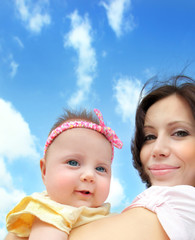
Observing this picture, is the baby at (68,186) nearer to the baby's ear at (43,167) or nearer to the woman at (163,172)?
the baby's ear at (43,167)

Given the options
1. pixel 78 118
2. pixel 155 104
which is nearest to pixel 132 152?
pixel 155 104

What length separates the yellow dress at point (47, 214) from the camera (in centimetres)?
203

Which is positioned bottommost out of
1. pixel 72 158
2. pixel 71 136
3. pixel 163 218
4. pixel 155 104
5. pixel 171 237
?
pixel 171 237

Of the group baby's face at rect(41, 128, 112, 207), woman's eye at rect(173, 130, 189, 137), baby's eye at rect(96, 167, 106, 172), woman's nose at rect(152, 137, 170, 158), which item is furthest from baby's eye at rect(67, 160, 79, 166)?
woman's eye at rect(173, 130, 189, 137)

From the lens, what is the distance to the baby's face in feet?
7.42

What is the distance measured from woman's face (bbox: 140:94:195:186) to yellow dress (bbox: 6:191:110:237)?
0.64 m

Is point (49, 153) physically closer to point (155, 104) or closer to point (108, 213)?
point (108, 213)

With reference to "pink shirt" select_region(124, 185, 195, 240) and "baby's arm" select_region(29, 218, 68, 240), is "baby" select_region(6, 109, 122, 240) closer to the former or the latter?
"baby's arm" select_region(29, 218, 68, 240)

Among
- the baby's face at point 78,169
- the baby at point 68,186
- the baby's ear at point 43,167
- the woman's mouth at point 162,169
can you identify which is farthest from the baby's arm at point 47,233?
the woman's mouth at point 162,169

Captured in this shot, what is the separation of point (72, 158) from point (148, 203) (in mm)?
669

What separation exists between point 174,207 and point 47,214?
35.1 inches

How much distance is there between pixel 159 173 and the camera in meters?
2.70

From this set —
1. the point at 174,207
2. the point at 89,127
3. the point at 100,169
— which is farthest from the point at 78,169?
the point at 174,207

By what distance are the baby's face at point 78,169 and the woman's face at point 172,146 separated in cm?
50
